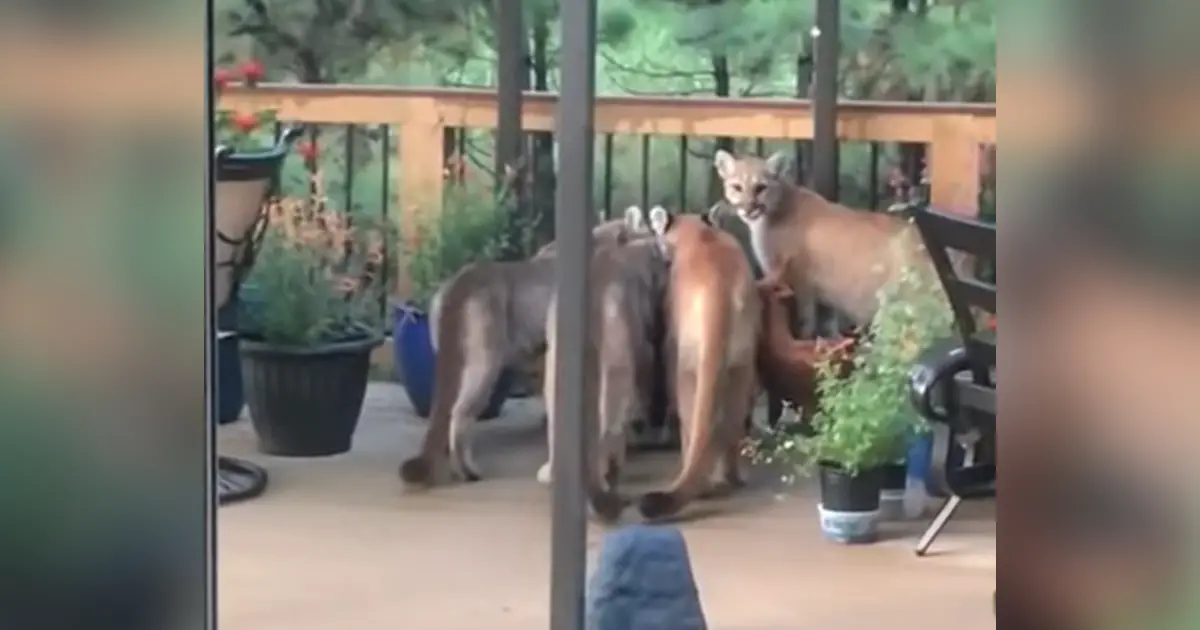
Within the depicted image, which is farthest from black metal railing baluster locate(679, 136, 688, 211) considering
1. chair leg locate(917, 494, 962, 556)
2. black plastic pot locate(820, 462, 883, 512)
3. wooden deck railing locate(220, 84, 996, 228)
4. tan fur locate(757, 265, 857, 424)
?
chair leg locate(917, 494, 962, 556)

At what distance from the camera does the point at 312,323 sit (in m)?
1.99

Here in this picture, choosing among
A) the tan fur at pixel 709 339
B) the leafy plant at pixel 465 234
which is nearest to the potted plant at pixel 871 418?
the tan fur at pixel 709 339

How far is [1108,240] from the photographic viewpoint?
1.72ft

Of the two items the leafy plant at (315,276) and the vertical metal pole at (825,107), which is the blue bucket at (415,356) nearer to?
the leafy plant at (315,276)

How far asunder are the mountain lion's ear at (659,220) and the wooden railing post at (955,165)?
0.32 metres

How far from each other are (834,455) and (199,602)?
1304 millimetres

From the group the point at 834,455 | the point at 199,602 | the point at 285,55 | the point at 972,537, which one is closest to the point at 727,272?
the point at 834,455

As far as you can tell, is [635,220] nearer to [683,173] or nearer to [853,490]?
[683,173]

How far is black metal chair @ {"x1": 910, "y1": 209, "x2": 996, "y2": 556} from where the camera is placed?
1.54m

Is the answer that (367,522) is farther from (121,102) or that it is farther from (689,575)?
(121,102)

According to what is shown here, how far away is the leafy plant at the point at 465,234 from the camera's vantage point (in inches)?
74.2

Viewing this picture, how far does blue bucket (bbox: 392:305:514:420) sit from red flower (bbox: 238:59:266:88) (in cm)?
34

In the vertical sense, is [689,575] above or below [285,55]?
below

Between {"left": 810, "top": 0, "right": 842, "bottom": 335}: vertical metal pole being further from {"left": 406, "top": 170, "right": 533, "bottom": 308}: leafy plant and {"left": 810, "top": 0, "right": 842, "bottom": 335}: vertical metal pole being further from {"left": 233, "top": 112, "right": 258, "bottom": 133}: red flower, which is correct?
{"left": 233, "top": 112, "right": 258, "bottom": 133}: red flower
